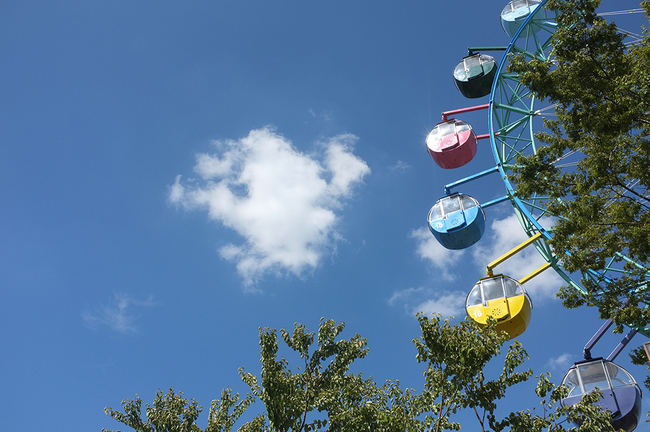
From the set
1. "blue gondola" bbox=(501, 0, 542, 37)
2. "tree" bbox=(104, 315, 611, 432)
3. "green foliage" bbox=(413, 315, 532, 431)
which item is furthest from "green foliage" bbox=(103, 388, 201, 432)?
"blue gondola" bbox=(501, 0, 542, 37)

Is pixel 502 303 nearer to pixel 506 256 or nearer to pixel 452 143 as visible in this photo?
pixel 506 256

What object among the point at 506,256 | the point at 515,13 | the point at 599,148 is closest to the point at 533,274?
the point at 506,256

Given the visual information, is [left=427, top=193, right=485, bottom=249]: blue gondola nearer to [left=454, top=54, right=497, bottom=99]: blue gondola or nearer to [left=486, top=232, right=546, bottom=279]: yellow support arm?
[left=486, top=232, right=546, bottom=279]: yellow support arm

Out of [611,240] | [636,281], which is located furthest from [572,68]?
[636,281]

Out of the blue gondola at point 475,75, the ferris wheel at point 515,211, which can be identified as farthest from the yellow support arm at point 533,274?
the blue gondola at point 475,75

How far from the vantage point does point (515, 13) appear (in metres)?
19.6

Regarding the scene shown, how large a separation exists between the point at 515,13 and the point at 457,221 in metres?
8.83

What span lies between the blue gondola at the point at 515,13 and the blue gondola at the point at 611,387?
12047mm

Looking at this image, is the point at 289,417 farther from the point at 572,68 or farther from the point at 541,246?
the point at 572,68

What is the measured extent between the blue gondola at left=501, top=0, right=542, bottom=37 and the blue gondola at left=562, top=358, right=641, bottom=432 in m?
12.0

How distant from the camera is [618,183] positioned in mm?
10156

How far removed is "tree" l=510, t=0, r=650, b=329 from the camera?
9.93 m

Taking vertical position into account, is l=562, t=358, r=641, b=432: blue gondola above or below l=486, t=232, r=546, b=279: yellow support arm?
below

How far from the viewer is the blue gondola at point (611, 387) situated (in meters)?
13.1
